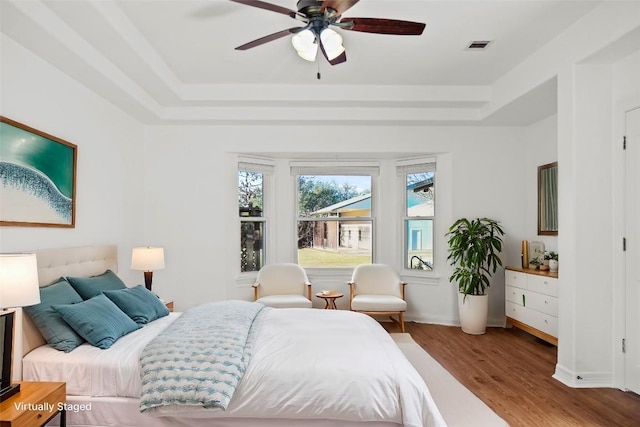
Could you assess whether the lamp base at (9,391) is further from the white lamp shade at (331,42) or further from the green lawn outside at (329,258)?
the green lawn outside at (329,258)

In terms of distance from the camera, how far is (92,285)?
127 inches

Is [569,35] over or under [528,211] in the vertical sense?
over

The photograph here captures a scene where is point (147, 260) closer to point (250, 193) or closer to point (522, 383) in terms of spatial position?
point (250, 193)

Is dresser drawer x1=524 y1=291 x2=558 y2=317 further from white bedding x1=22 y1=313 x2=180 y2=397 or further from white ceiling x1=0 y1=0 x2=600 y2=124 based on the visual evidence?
white bedding x1=22 y1=313 x2=180 y2=397

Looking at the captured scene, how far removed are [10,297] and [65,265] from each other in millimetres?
1144

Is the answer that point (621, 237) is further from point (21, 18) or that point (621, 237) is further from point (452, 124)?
point (21, 18)

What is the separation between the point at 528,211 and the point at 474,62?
2198 mm

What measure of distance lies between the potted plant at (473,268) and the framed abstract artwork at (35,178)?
13.4ft

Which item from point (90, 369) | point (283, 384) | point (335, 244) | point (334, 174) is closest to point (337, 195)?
point (334, 174)

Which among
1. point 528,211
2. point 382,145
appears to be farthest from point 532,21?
point 528,211

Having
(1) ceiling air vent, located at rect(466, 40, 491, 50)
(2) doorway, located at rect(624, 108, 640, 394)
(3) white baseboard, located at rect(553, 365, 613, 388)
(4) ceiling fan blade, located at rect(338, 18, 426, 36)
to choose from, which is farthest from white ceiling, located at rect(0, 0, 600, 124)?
(3) white baseboard, located at rect(553, 365, 613, 388)

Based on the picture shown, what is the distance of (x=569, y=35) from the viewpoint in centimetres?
334

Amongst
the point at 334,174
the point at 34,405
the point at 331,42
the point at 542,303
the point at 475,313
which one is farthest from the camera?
the point at 334,174

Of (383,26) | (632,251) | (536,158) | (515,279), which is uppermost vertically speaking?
(383,26)
